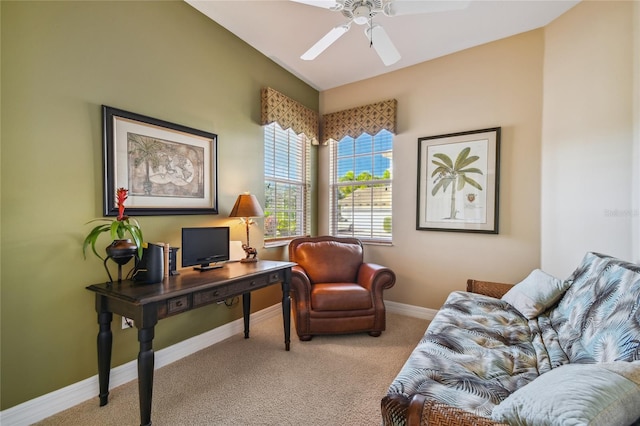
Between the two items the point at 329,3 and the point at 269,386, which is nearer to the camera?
the point at 329,3

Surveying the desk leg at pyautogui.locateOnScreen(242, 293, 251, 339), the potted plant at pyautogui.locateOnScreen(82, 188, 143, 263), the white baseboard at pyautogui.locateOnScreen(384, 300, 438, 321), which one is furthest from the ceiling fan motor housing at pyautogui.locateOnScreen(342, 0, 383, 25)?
the white baseboard at pyautogui.locateOnScreen(384, 300, 438, 321)

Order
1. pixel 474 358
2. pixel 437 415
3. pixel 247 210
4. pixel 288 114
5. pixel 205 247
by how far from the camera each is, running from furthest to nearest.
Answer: pixel 288 114 → pixel 247 210 → pixel 205 247 → pixel 474 358 → pixel 437 415

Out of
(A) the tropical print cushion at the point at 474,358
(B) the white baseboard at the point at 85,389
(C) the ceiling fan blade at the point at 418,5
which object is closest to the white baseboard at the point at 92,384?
(B) the white baseboard at the point at 85,389

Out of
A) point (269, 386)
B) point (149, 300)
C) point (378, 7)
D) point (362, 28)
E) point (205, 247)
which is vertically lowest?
point (269, 386)

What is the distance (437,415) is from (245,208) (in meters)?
2.14

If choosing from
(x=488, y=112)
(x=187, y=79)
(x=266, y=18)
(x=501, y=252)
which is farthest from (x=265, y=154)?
(x=501, y=252)

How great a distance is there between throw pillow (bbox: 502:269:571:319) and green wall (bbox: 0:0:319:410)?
106 inches

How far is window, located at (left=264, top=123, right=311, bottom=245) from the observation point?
3.39 m

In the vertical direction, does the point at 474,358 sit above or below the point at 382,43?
below

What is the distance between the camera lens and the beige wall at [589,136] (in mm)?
2004

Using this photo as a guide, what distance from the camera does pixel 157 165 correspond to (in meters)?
2.26

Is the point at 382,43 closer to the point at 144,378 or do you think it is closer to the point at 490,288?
the point at 490,288

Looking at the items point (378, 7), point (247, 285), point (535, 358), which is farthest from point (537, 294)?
point (378, 7)

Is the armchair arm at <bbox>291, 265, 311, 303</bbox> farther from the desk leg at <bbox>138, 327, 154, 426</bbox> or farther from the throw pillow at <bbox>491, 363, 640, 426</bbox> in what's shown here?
the throw pillow at <bbox>491, 363, 640, 426</bbox>
